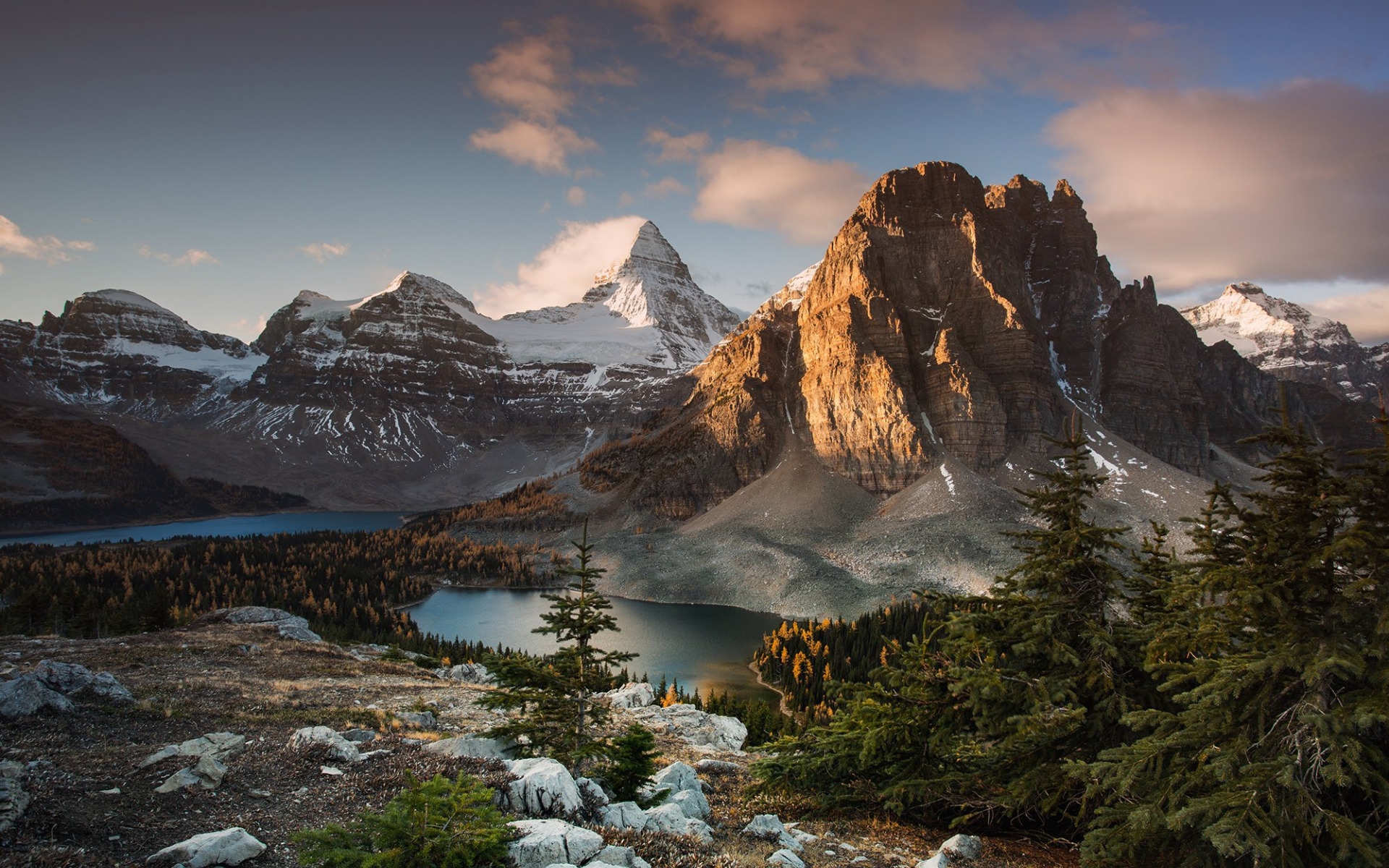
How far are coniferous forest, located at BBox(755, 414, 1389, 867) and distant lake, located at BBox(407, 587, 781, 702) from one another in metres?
39.6

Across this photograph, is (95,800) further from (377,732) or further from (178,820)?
(377,732)

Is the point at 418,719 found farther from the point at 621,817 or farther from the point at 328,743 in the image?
the point at 621,817

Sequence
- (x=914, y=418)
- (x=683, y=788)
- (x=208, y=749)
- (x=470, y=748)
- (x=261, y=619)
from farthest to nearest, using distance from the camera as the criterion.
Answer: (x=914, y=418)
(x=261, y=619)
(x=683, y=788)
(x=470, y=748)
(x=208, y=749)

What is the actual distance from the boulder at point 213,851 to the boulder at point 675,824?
5.43 m

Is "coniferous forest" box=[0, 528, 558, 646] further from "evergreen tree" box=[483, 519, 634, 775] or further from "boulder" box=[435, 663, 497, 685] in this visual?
"evergreen tree" box=[483, 519, 634, 775]

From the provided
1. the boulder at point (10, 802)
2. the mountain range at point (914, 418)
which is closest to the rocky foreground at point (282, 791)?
the boulder at point (10, 802)

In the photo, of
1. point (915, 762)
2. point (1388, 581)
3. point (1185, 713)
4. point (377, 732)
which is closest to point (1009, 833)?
point (915, 762)

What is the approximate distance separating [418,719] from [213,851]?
12.2m

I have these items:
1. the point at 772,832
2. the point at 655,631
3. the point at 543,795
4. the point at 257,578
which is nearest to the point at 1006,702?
the point at 772,832

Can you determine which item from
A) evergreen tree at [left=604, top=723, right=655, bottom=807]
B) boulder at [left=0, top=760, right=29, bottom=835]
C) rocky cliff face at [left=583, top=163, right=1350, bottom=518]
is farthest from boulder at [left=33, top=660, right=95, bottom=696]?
rocky cliff face at [left=583, top=163, right=1350, bottom=518]

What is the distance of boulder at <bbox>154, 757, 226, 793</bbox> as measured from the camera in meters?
10.2

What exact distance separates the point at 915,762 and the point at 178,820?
11679 mm

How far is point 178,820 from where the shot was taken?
366 inches

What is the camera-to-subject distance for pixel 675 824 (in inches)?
457
